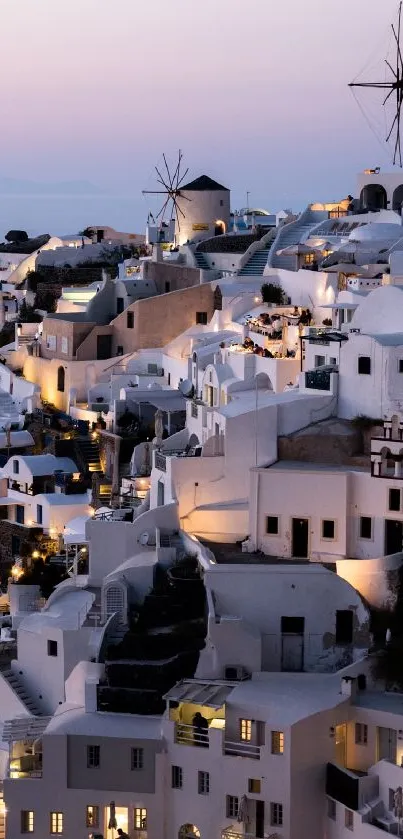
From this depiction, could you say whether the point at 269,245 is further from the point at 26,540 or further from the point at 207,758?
the point at 207,758

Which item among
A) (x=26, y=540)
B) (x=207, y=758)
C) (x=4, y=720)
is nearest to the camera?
(x=207, y=758)

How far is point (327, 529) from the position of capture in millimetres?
30078

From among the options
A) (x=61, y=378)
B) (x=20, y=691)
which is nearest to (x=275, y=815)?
(x=20, y=691)

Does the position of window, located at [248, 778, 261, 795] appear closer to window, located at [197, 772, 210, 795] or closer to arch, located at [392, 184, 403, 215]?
window, located at [197, 772, 210, 795]

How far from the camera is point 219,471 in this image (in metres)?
31.6

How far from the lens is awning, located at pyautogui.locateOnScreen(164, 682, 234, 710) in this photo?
27375mm

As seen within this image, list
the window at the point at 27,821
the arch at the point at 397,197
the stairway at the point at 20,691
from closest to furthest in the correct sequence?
the window at the point at 27,821, the stairway at the point at 20,691, the arch at the point at 397,197

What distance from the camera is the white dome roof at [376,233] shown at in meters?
44.1

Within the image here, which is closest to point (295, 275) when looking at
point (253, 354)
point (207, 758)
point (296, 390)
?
point (253, 354)

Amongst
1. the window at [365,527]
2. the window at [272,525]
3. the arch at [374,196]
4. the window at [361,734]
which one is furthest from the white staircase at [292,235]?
the window at [361,734]

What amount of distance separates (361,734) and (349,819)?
1317 millimetres

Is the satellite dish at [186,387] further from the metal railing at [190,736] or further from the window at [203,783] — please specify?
the window at [203,783]

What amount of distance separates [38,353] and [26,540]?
8.08 meters

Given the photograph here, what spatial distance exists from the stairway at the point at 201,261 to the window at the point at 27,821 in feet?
71.6
